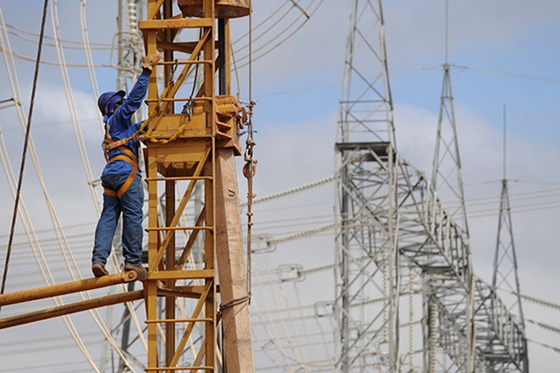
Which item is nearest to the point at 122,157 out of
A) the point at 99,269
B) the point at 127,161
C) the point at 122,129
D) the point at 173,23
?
the point at 127,161

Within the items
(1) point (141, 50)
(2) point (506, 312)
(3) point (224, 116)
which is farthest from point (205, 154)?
(2) point (506, 312)

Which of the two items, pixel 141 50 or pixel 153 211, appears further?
pixel 141 50

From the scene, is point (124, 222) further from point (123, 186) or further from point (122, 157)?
point (122, 157)

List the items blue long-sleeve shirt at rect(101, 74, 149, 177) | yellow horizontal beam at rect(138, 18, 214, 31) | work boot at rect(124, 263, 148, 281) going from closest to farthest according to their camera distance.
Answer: work boot at rect(124, 263, 148, 281) → blue long-sleeve shirt at rect(101, 74, 149, 177) → yellow horizontal beam at rect(138, 18, 214, 31)

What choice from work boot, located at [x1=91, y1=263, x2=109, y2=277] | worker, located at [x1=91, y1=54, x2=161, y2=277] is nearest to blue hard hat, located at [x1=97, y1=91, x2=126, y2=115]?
worker, located at [x1=91, y1=54, x2=161, y2=277]

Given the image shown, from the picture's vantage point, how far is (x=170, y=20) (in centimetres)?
1384

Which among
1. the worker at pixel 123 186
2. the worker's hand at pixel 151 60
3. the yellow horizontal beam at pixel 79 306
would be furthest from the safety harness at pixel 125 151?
the yellow horizontal beam at pixel 79 306

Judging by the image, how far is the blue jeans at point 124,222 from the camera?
44.3 feet

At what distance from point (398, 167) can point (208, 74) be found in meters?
22.5

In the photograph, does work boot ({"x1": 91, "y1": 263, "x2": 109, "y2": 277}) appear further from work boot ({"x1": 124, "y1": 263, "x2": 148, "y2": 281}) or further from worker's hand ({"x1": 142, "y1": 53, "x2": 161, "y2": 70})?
worker's hand ({"x1": 142, "y1": 53, "x2": 161, "y2": 70})

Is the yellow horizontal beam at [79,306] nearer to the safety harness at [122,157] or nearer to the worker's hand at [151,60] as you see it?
the safety harness at [122,157]

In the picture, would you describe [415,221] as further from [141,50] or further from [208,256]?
[208,256]

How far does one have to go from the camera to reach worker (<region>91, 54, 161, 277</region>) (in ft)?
44.2

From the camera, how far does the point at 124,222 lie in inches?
535
